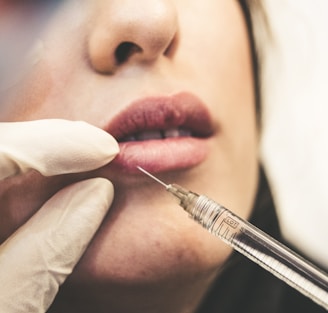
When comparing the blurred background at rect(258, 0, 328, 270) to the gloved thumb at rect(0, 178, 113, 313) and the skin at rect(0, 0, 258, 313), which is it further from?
the gloved thumb at rect(0, 178, 113, 313)

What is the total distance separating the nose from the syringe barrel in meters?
0.21

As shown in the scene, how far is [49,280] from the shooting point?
624 millimetres

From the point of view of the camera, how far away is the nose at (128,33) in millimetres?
646

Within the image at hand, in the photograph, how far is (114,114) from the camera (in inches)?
25.7

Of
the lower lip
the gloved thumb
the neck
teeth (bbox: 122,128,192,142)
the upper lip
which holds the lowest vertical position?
the neck

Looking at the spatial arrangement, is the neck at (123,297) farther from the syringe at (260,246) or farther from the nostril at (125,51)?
the nostril at (125,51)

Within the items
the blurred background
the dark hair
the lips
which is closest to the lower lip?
the lips

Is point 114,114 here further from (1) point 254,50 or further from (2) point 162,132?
(1) point 254,50

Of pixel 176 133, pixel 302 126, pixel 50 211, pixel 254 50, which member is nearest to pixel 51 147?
pixel 50 211

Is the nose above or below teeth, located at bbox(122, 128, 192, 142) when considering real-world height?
above

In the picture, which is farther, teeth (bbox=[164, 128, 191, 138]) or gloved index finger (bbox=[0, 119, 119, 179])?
teeth (bbox=[164, 128, 191, 138])

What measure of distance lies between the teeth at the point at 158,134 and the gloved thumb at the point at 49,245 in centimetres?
8

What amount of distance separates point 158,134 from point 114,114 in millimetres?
83

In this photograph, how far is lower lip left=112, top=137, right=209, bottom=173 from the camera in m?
0.66
